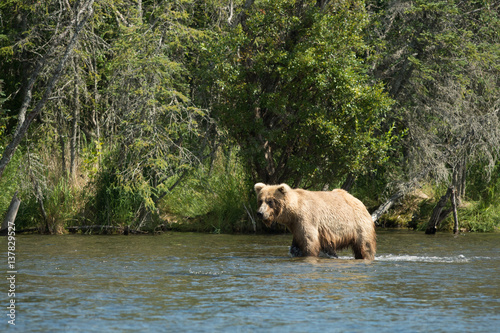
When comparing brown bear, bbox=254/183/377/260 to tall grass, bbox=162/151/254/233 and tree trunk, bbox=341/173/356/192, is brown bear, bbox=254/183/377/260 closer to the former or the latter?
tall grass, bbox=162/151/254/233

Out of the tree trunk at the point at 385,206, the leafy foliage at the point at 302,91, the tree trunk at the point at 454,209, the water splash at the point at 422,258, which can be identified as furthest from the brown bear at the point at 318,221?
the tree trunk at the point at 385,206

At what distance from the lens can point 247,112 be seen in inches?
712

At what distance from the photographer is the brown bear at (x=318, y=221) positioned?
1210 cm

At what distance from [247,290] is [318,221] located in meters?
3.57

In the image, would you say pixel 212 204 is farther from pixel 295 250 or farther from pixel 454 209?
pixel 295 250

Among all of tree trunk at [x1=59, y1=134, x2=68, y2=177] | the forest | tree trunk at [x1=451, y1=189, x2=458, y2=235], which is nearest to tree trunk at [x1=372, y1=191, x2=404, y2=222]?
the forest

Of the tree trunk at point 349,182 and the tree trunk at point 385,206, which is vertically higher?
the tree trunk at point 349,182

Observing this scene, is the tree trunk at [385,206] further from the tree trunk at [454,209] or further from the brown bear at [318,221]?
the brown bear at [318,221]

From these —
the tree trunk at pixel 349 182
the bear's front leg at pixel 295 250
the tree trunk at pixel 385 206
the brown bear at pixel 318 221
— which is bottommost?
the bear's front leg at pixel 295 250

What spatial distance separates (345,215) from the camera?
12.2 m

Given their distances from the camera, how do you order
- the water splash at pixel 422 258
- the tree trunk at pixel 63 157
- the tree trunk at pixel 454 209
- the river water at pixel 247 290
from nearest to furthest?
the river water at pixel 247 290
the water splash at pixel 422 258
the tree trunk at pixel 63 157
the tree trunk at pixel 454 209

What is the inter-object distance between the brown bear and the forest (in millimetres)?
5079

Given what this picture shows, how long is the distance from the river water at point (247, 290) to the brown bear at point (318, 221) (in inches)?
12.7

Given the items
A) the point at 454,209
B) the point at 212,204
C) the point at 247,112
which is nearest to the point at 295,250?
the point at 247,112
